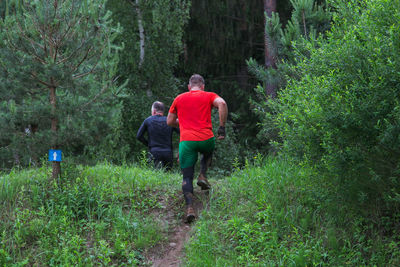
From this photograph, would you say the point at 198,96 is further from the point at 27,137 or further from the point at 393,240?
the point at 393,240

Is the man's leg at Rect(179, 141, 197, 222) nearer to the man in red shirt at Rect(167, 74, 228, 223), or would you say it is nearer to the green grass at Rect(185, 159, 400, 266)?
the man in red shirt at Rect(167, 74, 228, 223)

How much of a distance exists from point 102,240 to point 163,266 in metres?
0.90

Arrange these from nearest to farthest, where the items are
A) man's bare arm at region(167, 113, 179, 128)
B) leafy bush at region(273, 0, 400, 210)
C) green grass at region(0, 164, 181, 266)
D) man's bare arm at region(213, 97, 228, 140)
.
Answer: leafy bush at region(273, 0, 400, 210) < green grass at region(0, 164, 181, 266) < man's bare arm at region(213, 97, 228, 140) < man's bare arm at region(167, 113, 179, 128)

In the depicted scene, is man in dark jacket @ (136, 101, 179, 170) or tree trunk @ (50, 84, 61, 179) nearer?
tree trunk @ (50, 84, 61, 179)

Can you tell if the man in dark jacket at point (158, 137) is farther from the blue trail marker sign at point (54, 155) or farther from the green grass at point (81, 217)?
the blue trail marker sign at point (54, 155)

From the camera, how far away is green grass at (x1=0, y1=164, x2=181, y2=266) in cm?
569

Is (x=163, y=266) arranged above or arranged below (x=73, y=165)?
below

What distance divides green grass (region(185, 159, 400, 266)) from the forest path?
176 millimetres

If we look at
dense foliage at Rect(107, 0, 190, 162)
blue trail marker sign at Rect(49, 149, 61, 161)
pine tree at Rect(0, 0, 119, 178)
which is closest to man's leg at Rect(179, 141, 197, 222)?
pine tree at Rect(0, 0, 119, 178)

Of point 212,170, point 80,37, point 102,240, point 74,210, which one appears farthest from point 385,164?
point 212,170

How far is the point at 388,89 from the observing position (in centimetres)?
472

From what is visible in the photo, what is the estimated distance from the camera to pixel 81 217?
6.39 metres

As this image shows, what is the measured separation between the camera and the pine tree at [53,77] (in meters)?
6.46

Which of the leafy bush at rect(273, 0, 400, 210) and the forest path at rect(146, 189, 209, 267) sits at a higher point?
the leafy bush at rect(273, 0, 400, 210)
